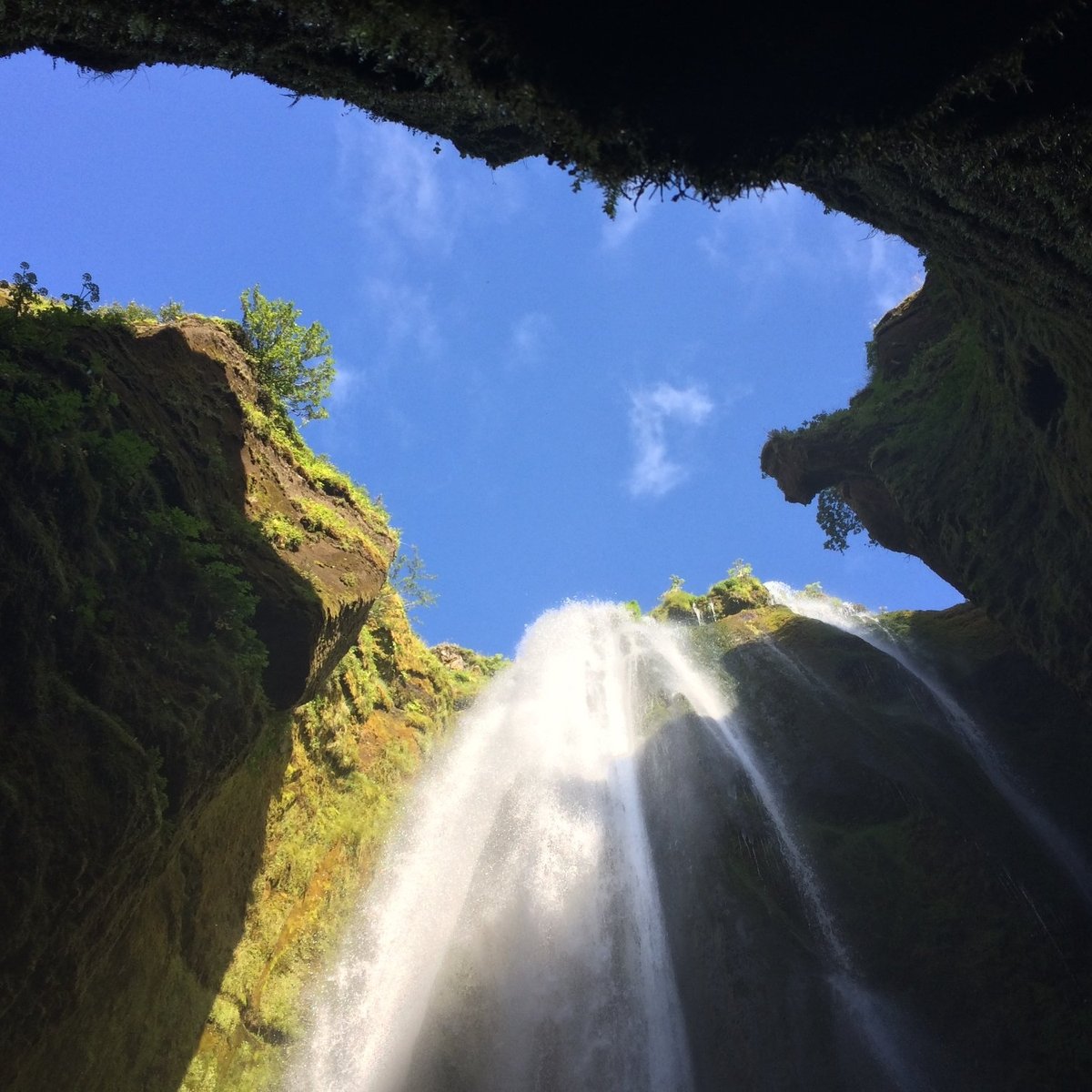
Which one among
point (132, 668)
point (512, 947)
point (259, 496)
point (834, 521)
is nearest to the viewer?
point (132, 668)

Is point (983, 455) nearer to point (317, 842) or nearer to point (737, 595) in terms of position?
point (737, 595)

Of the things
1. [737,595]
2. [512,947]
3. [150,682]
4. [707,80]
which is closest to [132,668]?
[150,682]

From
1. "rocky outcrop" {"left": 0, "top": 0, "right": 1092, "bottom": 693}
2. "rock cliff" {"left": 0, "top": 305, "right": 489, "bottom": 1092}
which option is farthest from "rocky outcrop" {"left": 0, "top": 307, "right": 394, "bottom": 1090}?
"rocky outcrop" {"left": 0, "top": 0, "right": 1092, "bottom": 693}

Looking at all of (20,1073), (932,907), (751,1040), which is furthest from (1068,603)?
(20,1073)

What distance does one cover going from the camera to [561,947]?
1670cm

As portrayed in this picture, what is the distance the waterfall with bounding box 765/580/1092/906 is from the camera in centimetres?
1709

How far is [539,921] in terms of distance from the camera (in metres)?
17.3

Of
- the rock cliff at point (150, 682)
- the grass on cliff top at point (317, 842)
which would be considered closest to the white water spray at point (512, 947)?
the grass on cliff top at point (317, 842)

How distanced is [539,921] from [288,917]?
638cm

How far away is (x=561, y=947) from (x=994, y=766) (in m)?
13.7

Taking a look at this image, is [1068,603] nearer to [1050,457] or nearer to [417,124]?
[1050,457]

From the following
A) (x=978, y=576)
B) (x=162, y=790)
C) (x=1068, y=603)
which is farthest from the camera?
(x=978, y=576)

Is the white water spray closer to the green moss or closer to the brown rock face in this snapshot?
the green moss

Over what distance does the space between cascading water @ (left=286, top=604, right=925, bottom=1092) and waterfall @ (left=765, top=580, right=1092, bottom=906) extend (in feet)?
20.6
